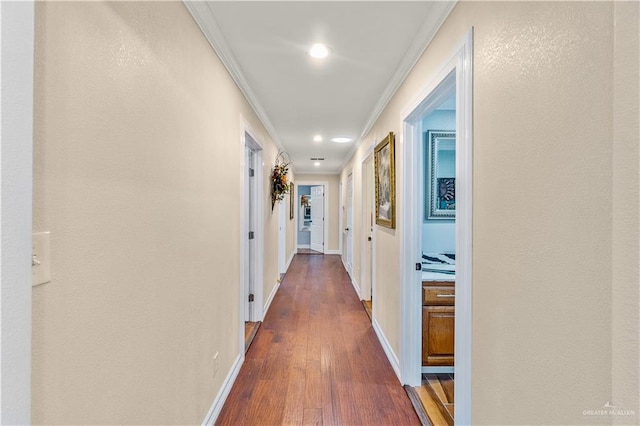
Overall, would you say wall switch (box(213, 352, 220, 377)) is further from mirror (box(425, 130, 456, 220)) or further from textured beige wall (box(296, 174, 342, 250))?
textured beige wall (box(296, 174, 342, 250))

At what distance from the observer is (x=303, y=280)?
5332 mm

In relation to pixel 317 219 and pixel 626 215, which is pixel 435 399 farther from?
pixel 317 219

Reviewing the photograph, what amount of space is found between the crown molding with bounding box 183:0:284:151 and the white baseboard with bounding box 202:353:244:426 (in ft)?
7.13

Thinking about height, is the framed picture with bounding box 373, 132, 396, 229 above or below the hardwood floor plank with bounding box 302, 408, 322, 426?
above

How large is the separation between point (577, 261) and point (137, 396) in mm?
1441

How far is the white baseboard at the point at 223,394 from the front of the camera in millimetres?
1754

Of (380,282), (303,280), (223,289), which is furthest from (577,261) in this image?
(303,280)

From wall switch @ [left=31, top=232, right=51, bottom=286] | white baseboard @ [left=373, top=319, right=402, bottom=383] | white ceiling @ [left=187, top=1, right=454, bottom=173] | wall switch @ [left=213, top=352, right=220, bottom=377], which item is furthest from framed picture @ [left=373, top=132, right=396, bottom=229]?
wall switch @ [left=31, top=232, right=51, bottom=286]

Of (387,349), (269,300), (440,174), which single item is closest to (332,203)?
(269,300)

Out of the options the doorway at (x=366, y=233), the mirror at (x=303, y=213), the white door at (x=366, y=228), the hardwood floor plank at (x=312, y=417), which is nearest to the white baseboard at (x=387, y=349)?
the hardwood floor plank at (x=312, y=417)

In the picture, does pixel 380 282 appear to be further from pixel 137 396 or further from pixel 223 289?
pixel 137 396

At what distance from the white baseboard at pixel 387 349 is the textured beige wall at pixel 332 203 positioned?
17.1 ft

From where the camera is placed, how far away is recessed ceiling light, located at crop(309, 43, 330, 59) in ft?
6.17

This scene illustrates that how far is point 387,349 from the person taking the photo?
2.64 m
